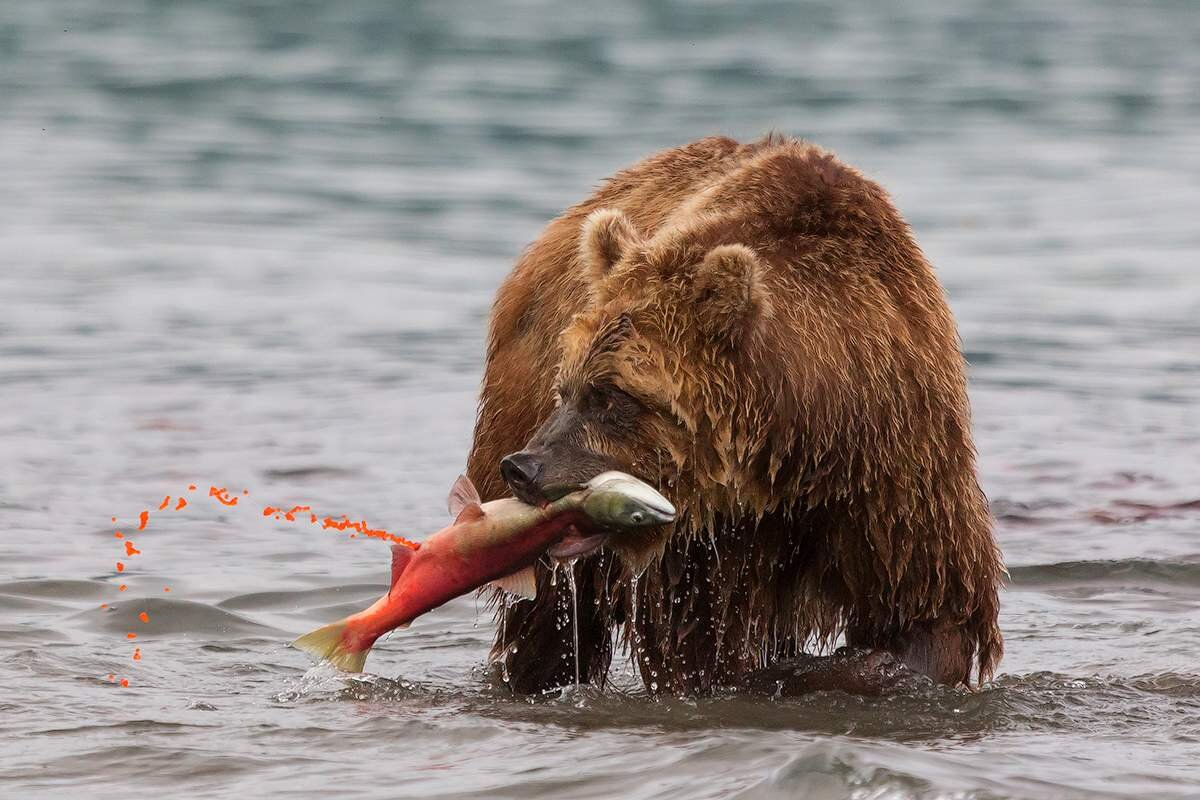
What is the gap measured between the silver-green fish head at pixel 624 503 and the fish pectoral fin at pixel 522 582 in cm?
Result: 42

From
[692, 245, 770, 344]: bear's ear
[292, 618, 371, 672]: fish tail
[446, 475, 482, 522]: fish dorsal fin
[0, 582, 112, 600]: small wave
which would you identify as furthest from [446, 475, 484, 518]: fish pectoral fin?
[0, 582, 112, 600]: small wave

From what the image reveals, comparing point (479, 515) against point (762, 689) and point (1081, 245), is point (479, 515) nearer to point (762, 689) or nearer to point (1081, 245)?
point (762, 689)

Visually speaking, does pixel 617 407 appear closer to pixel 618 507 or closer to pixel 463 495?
pixel 618 507

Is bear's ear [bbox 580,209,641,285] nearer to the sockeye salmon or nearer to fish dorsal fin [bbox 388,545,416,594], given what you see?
the sockeye salmon

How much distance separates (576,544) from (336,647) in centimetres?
82

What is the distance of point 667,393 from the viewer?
18.9 ft

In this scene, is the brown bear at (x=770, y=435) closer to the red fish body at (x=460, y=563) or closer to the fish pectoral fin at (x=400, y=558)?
the red fish body at (x=460, y=563)

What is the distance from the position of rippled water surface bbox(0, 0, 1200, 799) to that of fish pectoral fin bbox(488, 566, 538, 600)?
17.8 inches

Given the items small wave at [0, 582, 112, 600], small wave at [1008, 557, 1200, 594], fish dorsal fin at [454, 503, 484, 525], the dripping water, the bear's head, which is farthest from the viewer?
small wave at [1008, 557, 1200, 594]

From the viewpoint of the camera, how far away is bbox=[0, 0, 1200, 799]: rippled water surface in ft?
19.7

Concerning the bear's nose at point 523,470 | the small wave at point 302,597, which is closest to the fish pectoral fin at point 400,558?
the bear's nose at point 523,470

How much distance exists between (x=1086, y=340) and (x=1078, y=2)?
35.2 m

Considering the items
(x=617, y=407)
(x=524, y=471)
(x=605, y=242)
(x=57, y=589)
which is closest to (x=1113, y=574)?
(x=605, y=242)

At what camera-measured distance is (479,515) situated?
591 cm
